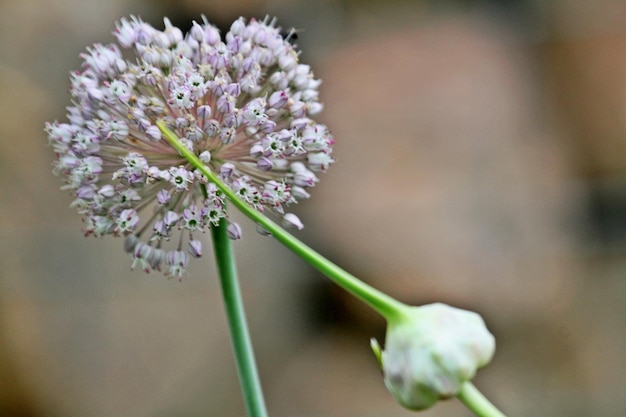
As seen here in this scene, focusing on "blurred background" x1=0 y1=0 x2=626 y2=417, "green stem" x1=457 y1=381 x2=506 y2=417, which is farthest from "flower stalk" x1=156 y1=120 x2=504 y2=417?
"blurred background" x1=0 y1=0 x2=626 y2=417

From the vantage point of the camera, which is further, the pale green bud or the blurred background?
the blurred background

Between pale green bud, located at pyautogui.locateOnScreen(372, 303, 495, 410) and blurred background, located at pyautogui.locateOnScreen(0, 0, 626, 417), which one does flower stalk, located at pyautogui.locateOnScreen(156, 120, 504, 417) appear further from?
blurred background, located at pyautogui.locateOnScreen(0, 0, 626, 417)

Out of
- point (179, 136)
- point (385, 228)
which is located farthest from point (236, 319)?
point (385, 228)

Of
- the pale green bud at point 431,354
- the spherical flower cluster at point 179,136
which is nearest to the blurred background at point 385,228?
the spherical flower cluster at point 179,136

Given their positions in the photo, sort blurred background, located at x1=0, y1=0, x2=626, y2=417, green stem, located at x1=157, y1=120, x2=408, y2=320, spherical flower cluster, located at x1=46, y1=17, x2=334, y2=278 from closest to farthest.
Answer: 1. green stem, located at x1=157, y1=120, x2=408, y2=320
2. spherical flower cluster, located at x1=46, y1=17, x2=334, y2=278
3. blurred background, located at x1=0, y1=0, x2=626, y2=417

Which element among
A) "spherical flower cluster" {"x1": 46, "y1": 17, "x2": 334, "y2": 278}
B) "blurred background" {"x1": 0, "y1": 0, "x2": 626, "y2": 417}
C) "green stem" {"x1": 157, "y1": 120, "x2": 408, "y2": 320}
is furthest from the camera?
"blurred background" {"x1": 0, "y1": 0, "x2": 626, "y2": 417}

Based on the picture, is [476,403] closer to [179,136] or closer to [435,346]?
[435,346]

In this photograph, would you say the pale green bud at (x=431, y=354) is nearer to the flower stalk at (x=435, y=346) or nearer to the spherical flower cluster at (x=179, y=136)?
the flower stalk at (x=435, y=346)
